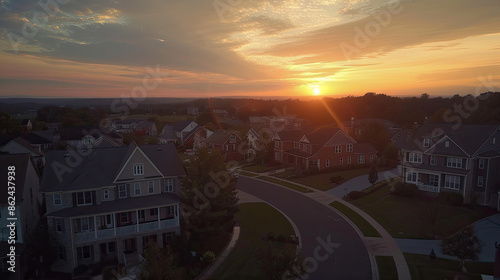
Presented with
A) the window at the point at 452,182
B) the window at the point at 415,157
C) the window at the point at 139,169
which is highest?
the window at the point at 139,169

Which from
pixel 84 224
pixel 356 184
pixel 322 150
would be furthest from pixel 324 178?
pixel 84 224

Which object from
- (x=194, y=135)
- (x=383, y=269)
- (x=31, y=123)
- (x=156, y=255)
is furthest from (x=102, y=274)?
(x=31, y=123)

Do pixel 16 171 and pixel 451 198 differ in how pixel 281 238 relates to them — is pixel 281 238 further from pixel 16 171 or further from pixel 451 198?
pixel 16 171

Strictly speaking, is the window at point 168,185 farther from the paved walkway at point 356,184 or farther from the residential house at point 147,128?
the residential house at point 147,128

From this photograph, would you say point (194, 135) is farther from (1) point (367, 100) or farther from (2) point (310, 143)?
(1) point (367, 100)

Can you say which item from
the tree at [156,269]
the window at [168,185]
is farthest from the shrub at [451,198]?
the tree at [156,269]

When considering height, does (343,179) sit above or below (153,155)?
below

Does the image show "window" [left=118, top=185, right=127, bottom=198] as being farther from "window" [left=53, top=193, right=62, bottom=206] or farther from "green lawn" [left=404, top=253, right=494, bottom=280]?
"green lawn" [left=404, top=253, right=494, bottom=280]
